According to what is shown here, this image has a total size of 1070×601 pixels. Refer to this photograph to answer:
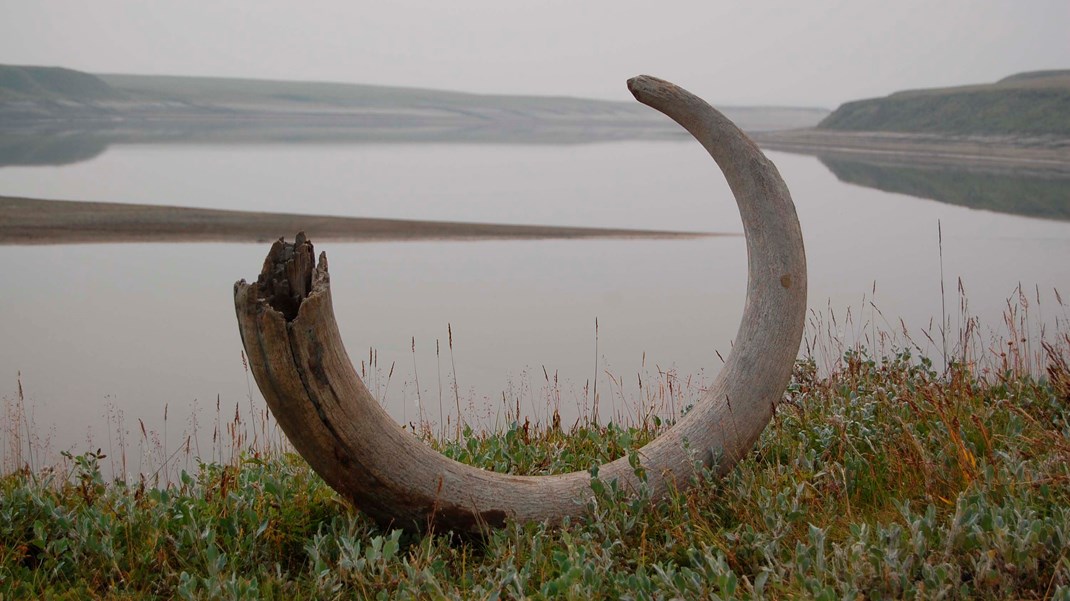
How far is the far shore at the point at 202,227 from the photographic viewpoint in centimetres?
1298

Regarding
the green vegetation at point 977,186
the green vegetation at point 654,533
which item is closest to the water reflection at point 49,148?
the green vegetation at point 977,186

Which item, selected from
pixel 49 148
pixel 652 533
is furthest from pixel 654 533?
pixel 49 148

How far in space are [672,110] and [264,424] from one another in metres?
2.62

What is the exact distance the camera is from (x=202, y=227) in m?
13.7

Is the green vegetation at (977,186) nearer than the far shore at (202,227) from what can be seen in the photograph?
No

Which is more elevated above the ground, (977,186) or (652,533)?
(977,186)

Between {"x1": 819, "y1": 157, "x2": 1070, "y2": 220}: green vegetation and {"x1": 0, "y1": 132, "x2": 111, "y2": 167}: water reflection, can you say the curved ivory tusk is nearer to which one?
{"x1": 819, "y1": 157, "x2": 1070, "y2": 220}: green vegetation

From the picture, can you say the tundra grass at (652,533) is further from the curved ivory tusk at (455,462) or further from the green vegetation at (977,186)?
the green vegetation at (977,186)

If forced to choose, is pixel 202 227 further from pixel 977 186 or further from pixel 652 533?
pixel 977 186

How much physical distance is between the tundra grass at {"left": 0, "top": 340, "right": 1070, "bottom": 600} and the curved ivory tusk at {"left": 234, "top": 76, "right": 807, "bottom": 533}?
0.11 meters

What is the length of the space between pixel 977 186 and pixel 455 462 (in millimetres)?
18477

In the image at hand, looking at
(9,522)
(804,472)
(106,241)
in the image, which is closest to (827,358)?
(804,472)

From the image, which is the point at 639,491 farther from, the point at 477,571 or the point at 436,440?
the point at 436,440

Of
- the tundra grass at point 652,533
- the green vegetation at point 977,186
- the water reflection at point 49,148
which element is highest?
the water reflection at point 49,148
